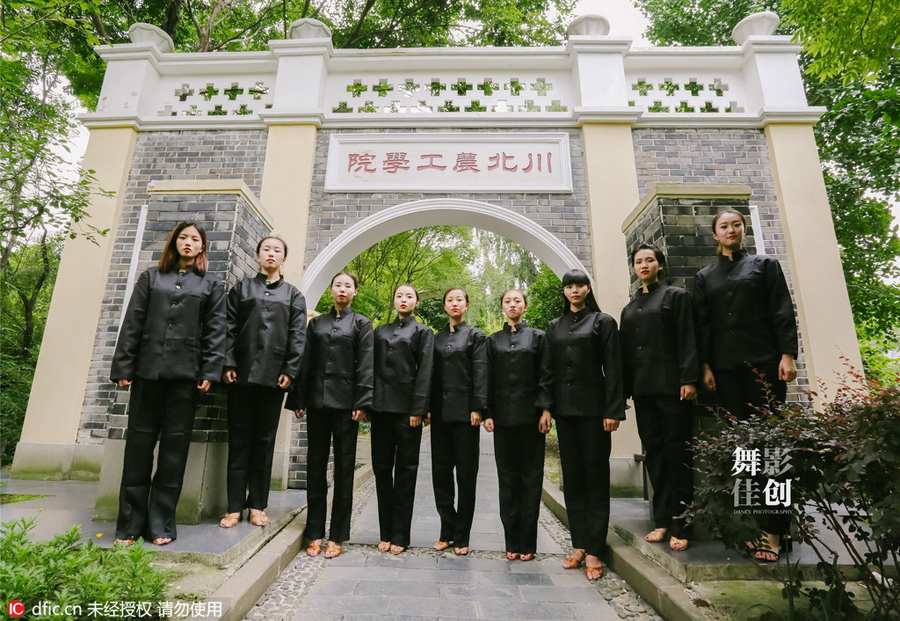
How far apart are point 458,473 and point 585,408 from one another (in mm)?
966

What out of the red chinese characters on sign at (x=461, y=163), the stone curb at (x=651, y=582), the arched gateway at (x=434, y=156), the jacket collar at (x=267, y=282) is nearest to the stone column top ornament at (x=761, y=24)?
the arched gateway at (x=434, y=156)

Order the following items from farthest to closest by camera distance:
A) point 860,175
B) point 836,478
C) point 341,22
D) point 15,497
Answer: point 341,22
point 860,175
point 15,497
point 836,478

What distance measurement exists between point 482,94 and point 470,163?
0.98 metres

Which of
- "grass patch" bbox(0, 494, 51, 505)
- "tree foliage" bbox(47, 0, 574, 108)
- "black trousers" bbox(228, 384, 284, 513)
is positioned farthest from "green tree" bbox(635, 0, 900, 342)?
"grass patch" bbox(0, 494, 51, 505)

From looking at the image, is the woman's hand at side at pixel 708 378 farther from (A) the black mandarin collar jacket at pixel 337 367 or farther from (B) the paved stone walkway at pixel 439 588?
(A) the black mandarin collar jacket at pixel 337 367

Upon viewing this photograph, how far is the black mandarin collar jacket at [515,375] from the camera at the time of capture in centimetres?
307

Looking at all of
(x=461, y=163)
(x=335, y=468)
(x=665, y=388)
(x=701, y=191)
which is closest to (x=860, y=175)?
(x=701, y=191)

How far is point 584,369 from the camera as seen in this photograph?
9.70 feet

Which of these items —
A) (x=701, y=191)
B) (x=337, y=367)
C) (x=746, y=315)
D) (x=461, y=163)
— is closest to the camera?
(x=746, y=315)

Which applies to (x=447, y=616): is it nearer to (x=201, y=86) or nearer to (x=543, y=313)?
(x=543, y=313)

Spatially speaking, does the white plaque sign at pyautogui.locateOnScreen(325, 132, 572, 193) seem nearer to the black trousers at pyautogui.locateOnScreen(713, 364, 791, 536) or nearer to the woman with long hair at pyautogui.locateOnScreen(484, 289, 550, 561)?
the woman with long hair at pyautogui.locateOnScreen(484, 289, 550, 561)

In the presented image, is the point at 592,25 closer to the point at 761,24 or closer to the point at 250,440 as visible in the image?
the point at 761,24

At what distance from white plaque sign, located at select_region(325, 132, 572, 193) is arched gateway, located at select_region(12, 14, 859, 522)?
0.02m

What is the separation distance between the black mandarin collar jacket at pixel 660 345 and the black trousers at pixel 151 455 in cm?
264
